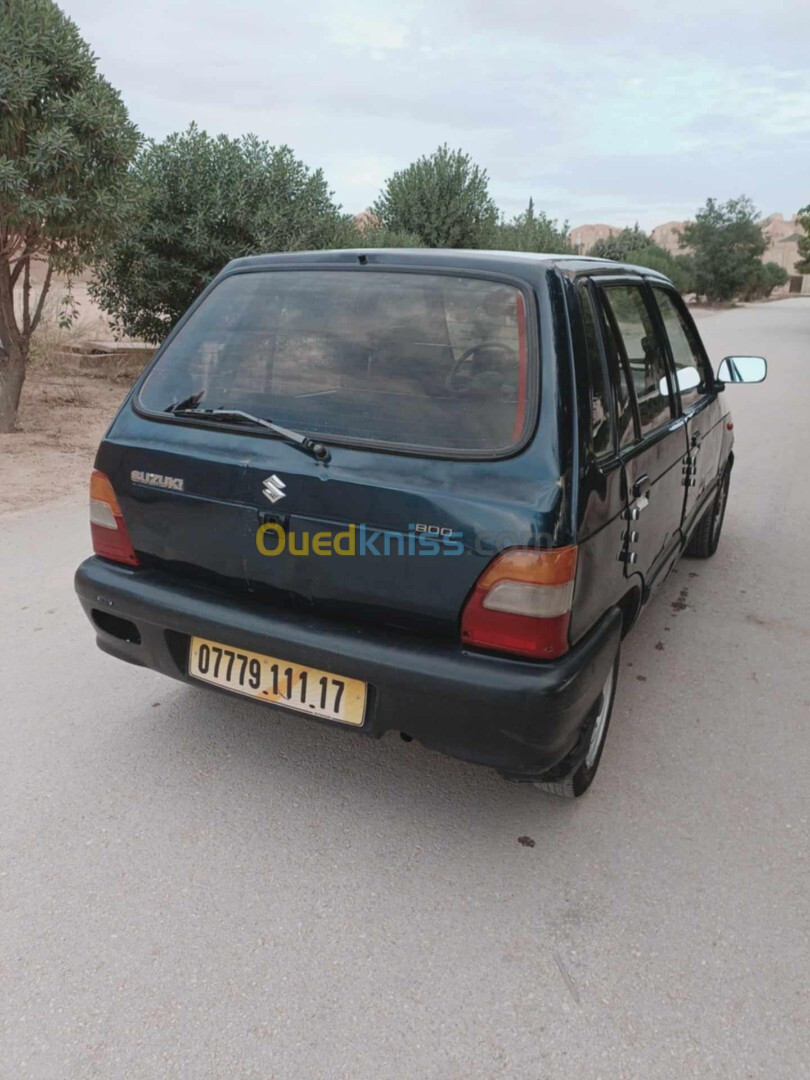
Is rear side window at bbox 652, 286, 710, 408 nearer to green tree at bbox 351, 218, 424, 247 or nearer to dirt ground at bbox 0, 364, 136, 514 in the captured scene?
dirt ground at bbox 0, 364, 136, 514

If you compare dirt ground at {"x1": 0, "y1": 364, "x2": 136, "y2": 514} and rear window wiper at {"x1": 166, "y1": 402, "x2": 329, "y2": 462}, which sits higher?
rear window wiper at {"x1": 166, "y1": 402, "x2": 329, "y2": 462}

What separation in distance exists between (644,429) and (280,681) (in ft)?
5.16

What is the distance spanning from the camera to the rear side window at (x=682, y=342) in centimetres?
378

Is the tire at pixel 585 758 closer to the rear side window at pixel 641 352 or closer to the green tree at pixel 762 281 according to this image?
the rear side window at pixel 641 352

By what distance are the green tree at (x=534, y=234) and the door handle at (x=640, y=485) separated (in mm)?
22979

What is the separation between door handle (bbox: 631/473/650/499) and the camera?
277 cm

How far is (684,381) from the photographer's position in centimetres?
383

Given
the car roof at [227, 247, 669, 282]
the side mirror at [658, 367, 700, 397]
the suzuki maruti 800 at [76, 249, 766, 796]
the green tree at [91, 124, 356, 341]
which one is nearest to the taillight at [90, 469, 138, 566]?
the suzuki maruti 800 at [76, 249, 766, 796]

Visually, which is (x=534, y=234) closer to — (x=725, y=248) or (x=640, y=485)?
(x=640, y=485)

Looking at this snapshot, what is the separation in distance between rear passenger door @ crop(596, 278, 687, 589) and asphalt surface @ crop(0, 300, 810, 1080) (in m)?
0.72

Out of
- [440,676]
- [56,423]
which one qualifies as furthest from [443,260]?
[56,423]

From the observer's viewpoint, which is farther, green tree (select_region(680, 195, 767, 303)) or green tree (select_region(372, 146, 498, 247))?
green tree (select_region(680, 195, 767, 303))

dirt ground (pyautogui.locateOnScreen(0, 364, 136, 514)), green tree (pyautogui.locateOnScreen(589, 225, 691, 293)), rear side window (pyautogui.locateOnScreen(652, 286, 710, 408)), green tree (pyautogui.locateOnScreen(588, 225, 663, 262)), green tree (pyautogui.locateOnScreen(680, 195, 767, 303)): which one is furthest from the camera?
green tree (pyautogui.locateOnScreen(680, 195, 767, 303))

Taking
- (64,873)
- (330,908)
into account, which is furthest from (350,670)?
(64,873)
